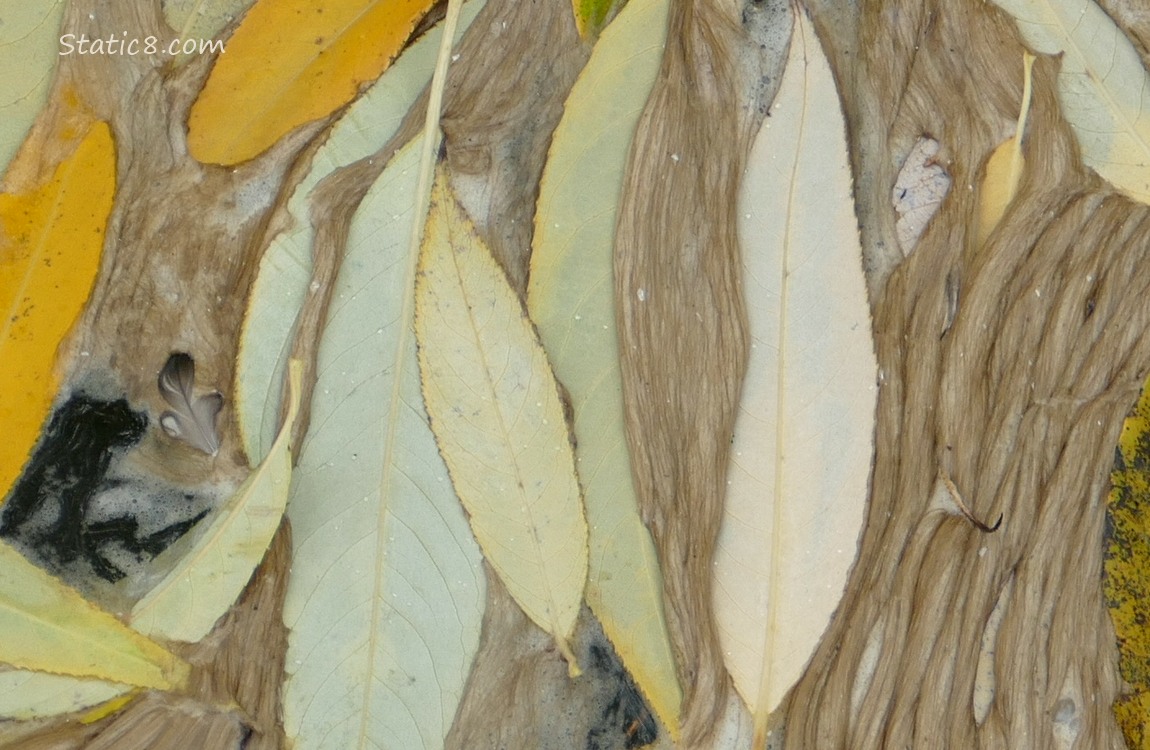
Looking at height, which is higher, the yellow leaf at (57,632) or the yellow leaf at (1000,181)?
the yellow leaf at (1000,181)

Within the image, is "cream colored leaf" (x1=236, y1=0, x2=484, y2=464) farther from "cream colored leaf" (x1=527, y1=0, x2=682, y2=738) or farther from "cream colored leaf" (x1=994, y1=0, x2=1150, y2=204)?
"cream colored leaf" (x1=994, y1=0, x2=1150, y2=204)

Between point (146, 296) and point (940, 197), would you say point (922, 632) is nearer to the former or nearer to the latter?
point (940, 197)

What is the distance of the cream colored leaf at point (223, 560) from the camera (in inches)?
22.9

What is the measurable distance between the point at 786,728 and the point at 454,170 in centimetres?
58

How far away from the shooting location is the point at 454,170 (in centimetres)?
66

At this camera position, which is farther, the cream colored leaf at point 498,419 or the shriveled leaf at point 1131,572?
the shriveled leaf at point 1131,572

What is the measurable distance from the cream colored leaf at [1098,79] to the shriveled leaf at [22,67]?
79 cm

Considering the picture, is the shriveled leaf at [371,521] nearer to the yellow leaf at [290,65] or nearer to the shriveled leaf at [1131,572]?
the yellow leaf at [290,65]

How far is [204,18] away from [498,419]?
43 cm

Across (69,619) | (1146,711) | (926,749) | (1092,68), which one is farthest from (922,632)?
(69,619)

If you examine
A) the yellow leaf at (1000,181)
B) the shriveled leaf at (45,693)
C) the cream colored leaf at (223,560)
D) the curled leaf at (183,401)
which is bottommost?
the shriveled leaf at (45,693)

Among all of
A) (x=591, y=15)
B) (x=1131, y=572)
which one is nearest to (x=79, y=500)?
(x=591, y=15)

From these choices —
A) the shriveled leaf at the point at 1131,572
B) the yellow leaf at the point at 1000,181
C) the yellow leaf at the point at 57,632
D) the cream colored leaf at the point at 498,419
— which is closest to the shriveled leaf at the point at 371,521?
the cream colored leaf at the point at 498,419

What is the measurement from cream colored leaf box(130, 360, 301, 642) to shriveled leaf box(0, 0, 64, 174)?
0.30m
